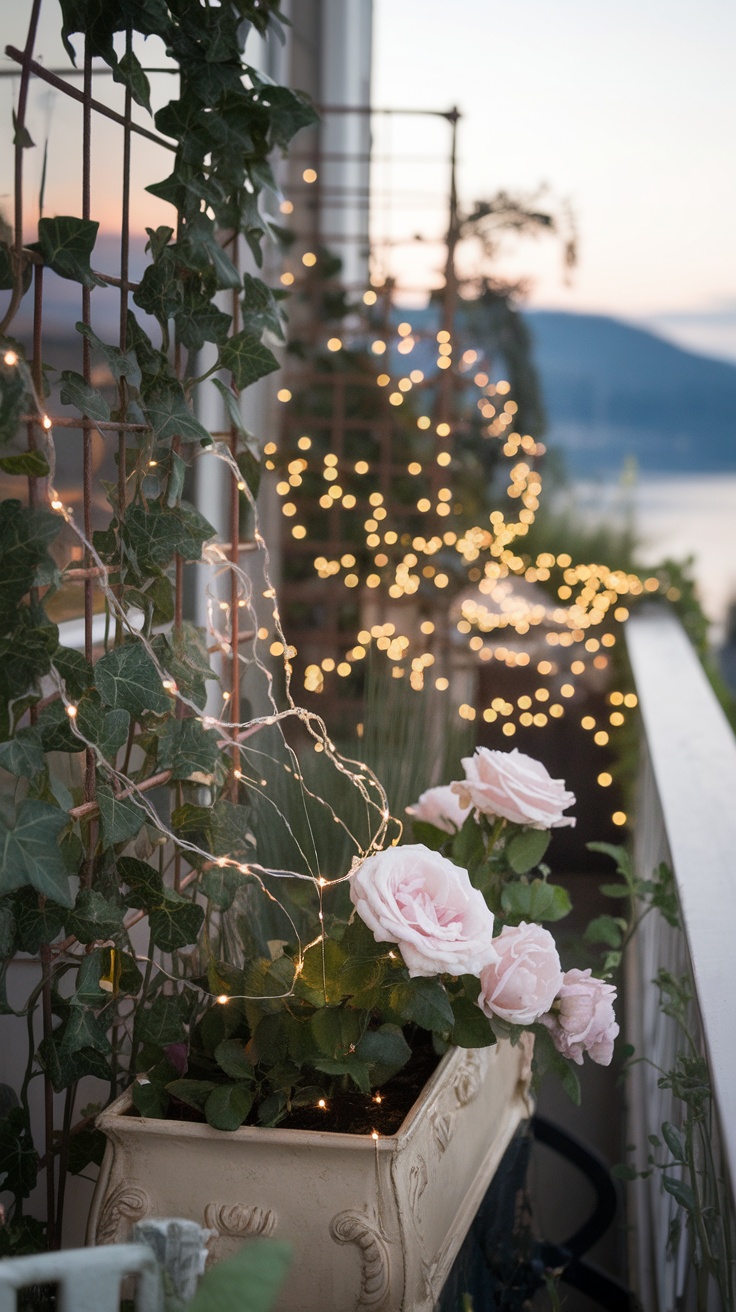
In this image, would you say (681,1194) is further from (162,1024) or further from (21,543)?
(21,543)

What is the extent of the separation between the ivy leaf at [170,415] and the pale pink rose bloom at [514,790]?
403 mm

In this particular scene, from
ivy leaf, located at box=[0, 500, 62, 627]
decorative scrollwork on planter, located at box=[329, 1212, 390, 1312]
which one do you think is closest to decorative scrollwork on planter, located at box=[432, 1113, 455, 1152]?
decorative scrollwork on planter, located at box=[329, 1212, 390, 1312]

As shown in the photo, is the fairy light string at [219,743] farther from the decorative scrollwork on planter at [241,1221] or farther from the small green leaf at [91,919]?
the decorative scrollwork on planter at [241,1221]

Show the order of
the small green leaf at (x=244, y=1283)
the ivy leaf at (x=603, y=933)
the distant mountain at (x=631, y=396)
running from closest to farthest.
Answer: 1. the small green leaf at (x=244, y=1283)
2. the ivy leaf at (x=603, y=933)
3. the distant mountain at (x=631, y=396)

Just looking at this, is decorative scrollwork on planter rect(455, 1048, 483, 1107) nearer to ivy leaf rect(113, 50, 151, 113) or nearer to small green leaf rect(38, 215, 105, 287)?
small green leaf rect(38, 215, 105, 287)

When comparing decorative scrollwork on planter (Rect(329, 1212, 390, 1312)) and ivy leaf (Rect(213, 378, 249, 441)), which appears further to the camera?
ivy leaf (Rect(213, 378, 249, 441))

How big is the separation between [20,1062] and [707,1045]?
2.26ft

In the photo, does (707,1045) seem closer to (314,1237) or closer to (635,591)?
(314,1237)

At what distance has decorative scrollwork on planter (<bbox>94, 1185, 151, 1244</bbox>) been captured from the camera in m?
0.91

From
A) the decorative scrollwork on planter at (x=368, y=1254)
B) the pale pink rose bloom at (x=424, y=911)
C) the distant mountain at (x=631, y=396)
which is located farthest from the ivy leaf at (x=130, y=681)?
the distant mountain at (x=631, y=396)

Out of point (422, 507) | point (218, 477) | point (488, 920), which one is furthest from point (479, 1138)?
point (422, 507)

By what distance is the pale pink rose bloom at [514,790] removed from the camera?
111 centimetres

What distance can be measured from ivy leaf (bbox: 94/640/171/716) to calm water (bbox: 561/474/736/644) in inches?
147

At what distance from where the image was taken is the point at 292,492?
11.7 ft
